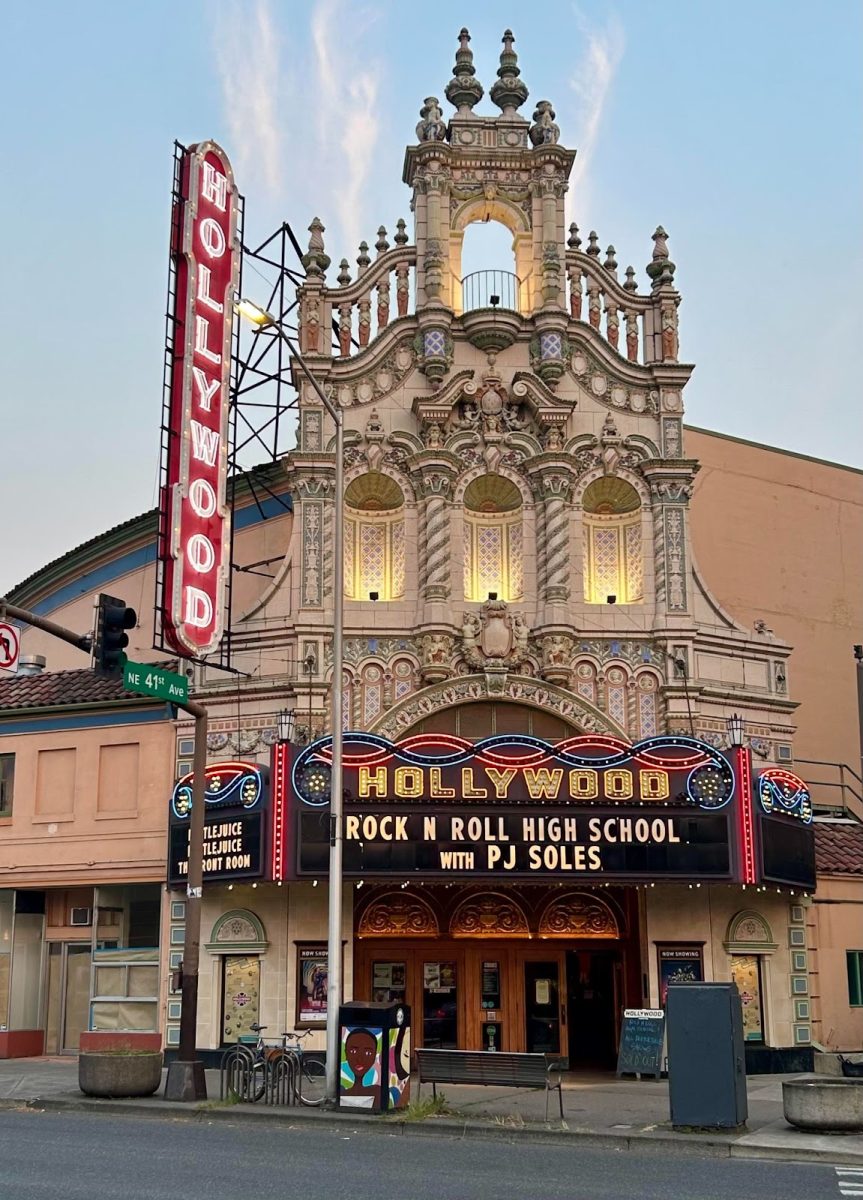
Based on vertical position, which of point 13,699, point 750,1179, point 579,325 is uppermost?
point 579,325

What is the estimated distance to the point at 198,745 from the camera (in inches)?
937

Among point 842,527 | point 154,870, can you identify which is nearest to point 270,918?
point 154,870

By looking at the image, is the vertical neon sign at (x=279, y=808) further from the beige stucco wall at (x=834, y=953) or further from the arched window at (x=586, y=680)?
the beige stucco wall at (x=834, y=953)

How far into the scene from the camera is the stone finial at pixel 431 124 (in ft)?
105

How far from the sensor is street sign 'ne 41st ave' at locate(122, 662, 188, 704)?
2162 cm

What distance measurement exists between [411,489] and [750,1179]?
17.1m

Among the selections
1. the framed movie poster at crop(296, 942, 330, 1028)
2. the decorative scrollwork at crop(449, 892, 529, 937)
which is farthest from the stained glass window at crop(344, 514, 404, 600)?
the framed movie poster at crop(296, 942, 330, 1028)

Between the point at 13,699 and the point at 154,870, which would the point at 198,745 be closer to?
the point at 154,870

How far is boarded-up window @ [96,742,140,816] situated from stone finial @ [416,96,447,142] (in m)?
14.4

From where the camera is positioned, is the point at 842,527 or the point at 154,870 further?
the point at 842,527

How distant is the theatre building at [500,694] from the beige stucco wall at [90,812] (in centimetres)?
63

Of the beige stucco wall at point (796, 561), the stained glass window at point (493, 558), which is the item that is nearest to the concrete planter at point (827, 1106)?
the stained glass window at point (493, 558)

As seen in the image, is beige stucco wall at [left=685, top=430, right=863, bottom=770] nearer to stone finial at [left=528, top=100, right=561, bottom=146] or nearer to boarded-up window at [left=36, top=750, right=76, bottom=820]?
stone finial at [left=528, top=100, right=561, bottom=146]

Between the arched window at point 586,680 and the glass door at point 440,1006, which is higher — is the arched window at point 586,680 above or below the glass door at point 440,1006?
above
